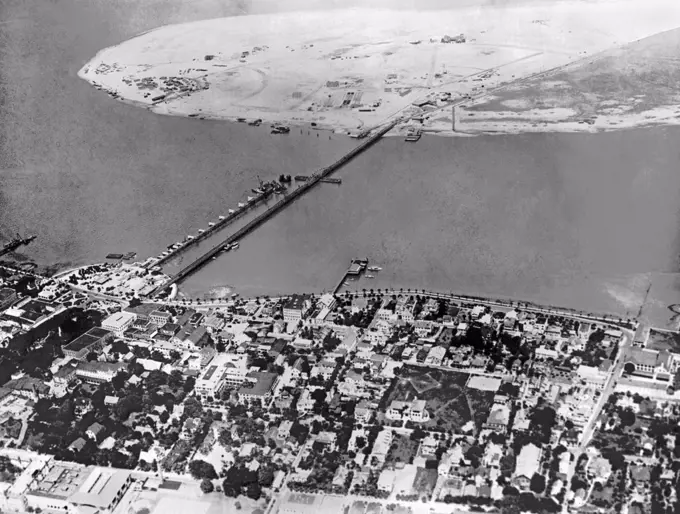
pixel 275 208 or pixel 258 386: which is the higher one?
pixel 275 208

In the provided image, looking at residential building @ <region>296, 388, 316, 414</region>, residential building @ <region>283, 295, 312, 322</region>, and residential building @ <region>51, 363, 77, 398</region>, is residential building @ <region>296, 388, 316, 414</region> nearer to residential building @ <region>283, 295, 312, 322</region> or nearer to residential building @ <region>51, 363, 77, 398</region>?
residential building @ <region>283, 295, 312, 322</region>

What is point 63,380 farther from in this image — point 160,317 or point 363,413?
point 363,413

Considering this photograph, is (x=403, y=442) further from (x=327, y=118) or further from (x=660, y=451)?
(x=327, y=118)

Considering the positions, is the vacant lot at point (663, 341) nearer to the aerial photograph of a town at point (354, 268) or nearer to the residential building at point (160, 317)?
the aerial photograph of a town at point (354, 268)

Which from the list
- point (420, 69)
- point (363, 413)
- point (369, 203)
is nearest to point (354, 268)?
point (369, 203)

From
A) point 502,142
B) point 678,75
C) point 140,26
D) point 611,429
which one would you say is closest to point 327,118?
point 502,142

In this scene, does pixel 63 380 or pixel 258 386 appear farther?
pixel 63 380

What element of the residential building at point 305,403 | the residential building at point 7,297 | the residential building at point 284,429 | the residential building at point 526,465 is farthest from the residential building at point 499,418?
the residential building at point 7,297
